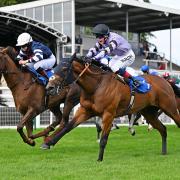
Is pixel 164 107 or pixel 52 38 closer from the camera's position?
pixel 164 107

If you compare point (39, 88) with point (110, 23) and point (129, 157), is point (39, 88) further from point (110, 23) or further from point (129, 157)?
point (110, 23)

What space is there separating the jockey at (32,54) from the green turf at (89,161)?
1789 mm

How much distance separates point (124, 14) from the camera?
121 feet

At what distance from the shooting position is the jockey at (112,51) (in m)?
10.2

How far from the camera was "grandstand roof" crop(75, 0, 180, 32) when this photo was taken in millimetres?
33125

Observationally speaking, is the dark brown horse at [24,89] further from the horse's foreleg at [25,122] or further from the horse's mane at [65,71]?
A: the horse's mane at [65,71]

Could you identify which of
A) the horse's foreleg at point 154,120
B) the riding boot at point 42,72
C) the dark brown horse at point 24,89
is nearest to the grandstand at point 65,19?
the riding boot at point 42,72

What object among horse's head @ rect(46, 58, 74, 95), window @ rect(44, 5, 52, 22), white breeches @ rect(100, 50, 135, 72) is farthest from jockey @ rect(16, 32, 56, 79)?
window @ rect(44, 5, 52, 22)

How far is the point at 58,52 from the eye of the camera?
3041 cm

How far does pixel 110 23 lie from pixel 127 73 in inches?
1184

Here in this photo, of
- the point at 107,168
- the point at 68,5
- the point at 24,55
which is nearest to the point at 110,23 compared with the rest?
the point at 68,5

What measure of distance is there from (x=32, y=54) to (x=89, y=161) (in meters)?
3.43

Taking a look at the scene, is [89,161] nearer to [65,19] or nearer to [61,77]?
[61,77]

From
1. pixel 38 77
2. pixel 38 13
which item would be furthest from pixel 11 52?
pixel 38 13
